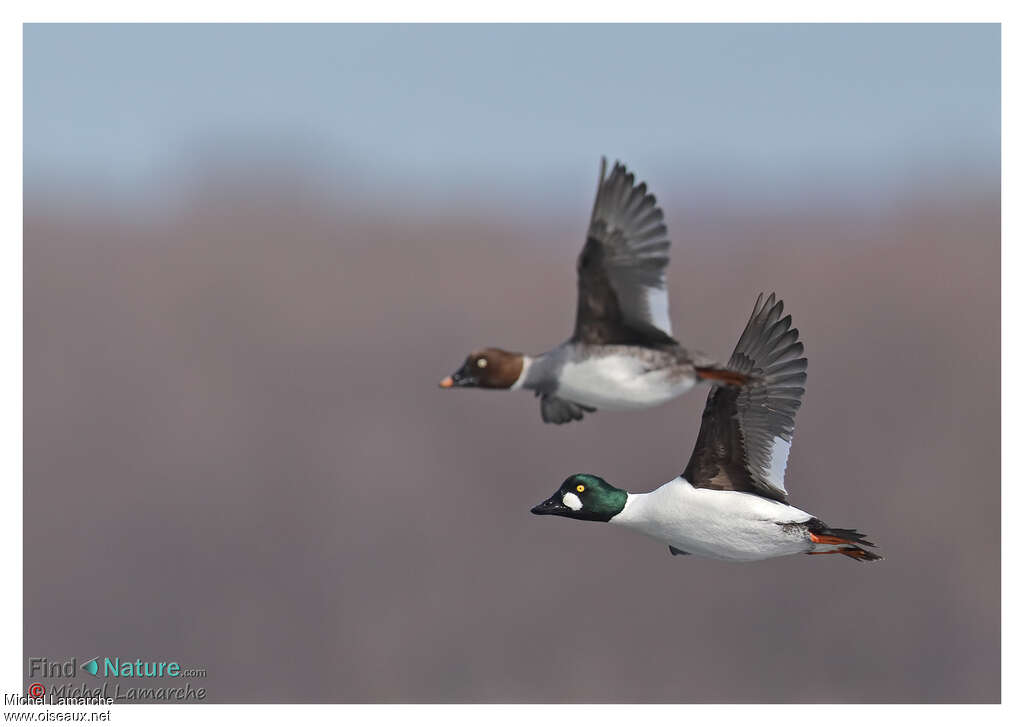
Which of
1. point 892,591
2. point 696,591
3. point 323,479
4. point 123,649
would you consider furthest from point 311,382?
point 892,591

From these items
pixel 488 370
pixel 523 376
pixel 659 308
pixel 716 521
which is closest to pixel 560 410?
pixel 523 376

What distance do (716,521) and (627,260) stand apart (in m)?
3.08

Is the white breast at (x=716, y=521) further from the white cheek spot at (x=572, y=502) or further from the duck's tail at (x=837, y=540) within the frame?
the white cheek spot at (x=572, y=502)

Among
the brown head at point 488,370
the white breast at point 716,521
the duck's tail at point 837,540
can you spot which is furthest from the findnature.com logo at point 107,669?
the duck's tail at point 837,540

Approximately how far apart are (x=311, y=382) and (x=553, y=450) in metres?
21.3

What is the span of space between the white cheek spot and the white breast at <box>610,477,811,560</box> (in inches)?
13.8

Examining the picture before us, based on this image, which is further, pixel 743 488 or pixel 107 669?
pixel 107 669

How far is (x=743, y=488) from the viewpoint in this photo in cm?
1295

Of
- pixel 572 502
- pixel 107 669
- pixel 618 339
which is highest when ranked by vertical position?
pixel 618 339

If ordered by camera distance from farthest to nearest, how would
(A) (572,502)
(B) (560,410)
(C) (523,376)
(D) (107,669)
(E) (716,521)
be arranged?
(D) (107,669)
(A) (572,502)
(E) (716,521)
(B) (560,410)
(C) (523,376)

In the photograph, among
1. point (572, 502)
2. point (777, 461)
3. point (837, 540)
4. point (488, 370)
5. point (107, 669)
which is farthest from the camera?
point (107, 669)

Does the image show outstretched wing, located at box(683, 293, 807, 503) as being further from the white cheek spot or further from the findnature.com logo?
the findnature.com logo

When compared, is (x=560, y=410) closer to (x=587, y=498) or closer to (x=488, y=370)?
(x=488, y=370)

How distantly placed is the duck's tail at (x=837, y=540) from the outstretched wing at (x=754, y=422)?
58 cm
